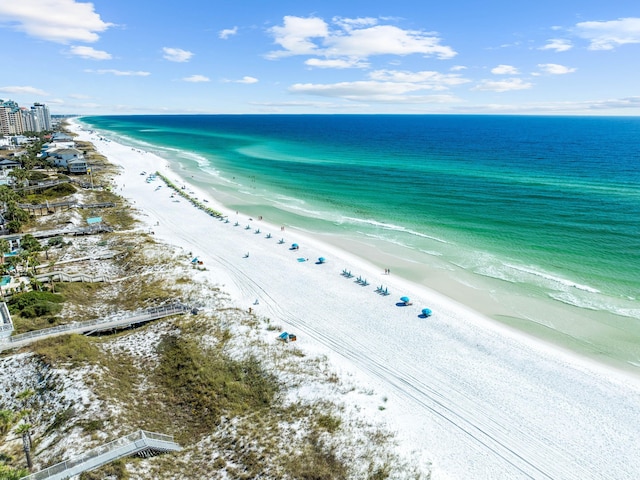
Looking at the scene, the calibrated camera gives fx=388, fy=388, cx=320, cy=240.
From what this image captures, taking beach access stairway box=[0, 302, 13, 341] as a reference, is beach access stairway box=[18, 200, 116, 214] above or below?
above

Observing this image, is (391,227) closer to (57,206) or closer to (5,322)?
(5,322)

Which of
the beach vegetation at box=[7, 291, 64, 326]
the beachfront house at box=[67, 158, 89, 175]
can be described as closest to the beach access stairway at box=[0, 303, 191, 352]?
the beach vegetation at box=[7, 291, 64, 326]

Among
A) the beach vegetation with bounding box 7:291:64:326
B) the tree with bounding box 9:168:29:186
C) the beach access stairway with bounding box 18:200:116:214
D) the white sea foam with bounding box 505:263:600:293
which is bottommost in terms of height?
the beach vegetation with bounding box 7:291:64:326

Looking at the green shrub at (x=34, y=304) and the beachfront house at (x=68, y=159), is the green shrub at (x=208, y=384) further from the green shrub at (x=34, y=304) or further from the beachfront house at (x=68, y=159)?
the beachfront house at (x=68, y=159)

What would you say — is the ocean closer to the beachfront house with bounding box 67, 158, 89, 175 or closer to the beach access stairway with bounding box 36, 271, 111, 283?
the beachfront house with bounding box 67, 158, 89, 175

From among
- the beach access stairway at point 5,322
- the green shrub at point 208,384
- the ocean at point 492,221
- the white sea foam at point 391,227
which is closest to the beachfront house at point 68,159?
the ocean at point 492,221

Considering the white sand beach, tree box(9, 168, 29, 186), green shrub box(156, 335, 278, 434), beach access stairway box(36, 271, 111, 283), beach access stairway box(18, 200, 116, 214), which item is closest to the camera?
the white sand beach
